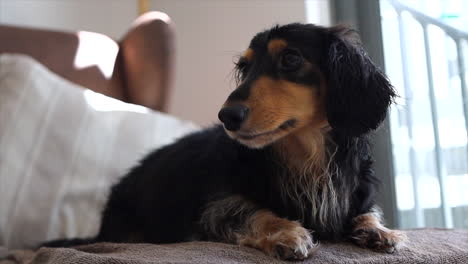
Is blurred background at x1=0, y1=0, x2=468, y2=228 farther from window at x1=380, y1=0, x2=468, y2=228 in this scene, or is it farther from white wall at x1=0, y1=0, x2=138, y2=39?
white wall at x1=0, y1=0, x2=138, y2=39

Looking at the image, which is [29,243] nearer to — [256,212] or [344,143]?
[256,212]

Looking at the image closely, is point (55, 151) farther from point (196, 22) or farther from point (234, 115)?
point (196, 22)

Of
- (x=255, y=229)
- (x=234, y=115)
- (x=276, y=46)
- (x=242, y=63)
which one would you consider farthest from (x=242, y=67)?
(x=255, y=229)

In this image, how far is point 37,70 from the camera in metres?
1.59

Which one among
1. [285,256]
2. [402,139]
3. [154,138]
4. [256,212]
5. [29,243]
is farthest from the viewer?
[154,138]

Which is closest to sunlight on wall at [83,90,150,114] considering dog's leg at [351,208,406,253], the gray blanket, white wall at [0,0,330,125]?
white wall at [0,0,330,125]

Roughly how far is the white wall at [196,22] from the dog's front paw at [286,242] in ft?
3.06

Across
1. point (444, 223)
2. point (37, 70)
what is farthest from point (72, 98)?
point (444, 223)

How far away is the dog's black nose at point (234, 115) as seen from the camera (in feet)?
3.02

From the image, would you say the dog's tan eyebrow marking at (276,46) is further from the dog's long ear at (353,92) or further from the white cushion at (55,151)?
the white cushion at (55,151)

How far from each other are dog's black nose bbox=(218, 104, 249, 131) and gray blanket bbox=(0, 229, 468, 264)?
0.22m

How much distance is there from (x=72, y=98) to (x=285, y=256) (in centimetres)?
104

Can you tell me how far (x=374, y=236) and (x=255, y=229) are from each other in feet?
0.75

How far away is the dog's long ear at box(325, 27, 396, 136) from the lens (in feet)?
3.26
